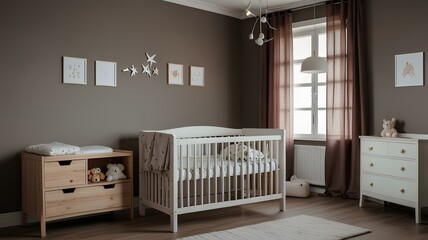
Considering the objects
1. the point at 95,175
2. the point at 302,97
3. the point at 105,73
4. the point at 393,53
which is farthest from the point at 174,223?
the point at 393,53

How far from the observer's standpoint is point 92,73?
3971mm

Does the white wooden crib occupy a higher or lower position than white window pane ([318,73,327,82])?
lower

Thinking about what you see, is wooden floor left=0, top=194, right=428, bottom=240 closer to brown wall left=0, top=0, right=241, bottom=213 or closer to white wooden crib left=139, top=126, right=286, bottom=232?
white wooden crib left=139, top=126, right=286, bottom=232

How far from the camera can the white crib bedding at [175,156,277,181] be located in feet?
11.6

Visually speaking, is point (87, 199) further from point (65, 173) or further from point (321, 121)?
point (321, 121)

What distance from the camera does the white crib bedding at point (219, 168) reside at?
11.6ft

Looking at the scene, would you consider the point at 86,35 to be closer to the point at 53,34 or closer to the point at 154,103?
the point at 53,34

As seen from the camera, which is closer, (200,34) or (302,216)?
(302,216)

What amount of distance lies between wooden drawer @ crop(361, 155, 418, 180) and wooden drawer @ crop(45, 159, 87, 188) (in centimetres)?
264

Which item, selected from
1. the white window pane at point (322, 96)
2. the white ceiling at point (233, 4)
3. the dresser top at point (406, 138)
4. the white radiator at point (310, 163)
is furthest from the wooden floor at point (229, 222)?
the white ceiling at point (233, 4)

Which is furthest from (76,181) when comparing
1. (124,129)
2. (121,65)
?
(121,65)

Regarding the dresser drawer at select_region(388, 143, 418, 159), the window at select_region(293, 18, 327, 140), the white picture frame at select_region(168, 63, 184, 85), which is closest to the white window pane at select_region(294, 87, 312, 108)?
the window at select_region(293, 18, 327, 140)

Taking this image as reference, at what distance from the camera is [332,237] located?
312 cm

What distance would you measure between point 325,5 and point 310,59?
901 millimetres
